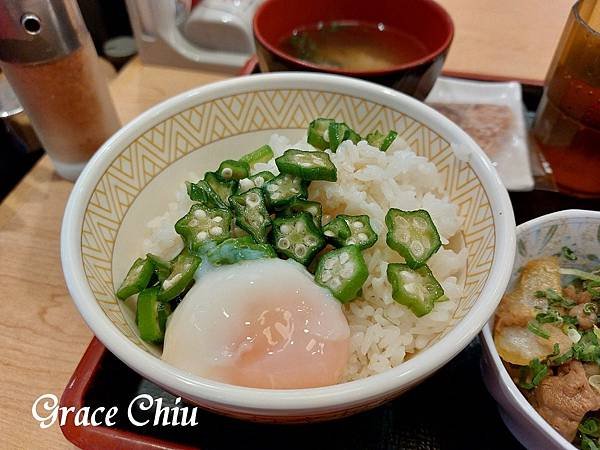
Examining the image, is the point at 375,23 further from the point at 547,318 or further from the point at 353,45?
the point at 547,318

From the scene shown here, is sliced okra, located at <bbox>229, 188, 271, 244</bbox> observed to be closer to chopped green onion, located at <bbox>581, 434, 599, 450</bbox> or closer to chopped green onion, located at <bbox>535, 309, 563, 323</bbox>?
chopped green onion, located at <bbox>535, 309, 563, 323</bbox>

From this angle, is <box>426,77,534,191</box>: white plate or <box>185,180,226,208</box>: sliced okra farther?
<box>426,77,534,191</box>: white plate

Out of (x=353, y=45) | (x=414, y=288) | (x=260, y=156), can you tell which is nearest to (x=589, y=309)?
(x=414, y=288)

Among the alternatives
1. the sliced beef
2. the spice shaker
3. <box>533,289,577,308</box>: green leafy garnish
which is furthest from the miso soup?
the sliced beef

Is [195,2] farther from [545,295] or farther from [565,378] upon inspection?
[565,378]

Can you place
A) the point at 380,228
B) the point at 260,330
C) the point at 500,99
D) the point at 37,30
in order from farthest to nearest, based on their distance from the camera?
the point at 500,99 → the point at 37,30 → the point at 380,228 → the point at 260,330

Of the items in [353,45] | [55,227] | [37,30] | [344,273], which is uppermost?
[37,30]
